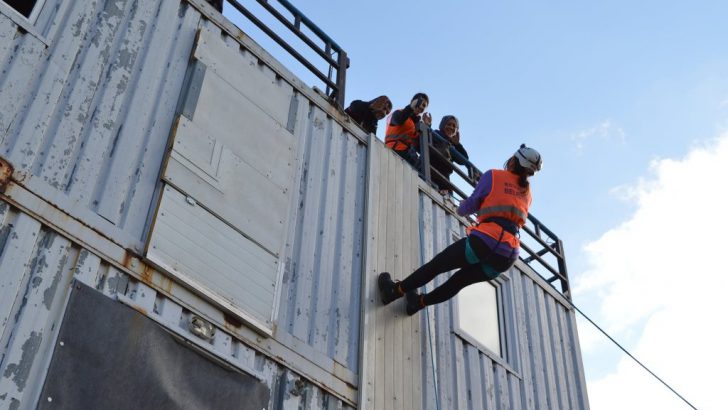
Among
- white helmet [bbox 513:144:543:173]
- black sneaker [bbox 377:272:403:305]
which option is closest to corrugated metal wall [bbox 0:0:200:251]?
black sneaker [bbox 377:272:403:305]

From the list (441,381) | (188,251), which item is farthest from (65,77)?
(441,381)

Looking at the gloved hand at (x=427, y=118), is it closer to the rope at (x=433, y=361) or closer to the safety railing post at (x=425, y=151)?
the safety railing post at (x=425, y=151)

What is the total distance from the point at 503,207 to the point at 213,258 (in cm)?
298

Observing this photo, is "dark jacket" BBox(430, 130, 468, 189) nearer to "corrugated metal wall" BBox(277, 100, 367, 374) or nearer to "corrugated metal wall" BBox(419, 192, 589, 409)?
"corrugated metal wall" BBox(419, 192, 589, 409)

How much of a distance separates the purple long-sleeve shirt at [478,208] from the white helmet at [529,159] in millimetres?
331

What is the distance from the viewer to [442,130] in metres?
12.7

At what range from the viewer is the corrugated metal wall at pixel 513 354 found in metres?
8.79

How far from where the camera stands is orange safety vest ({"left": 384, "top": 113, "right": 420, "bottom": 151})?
11.4m

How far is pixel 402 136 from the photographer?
11.5 metres

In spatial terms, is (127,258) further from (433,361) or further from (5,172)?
(433,361)

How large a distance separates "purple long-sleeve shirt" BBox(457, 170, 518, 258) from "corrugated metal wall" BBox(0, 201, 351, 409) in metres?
2.64

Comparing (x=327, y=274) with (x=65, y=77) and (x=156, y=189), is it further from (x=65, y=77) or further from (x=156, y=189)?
(x=65, y=77)

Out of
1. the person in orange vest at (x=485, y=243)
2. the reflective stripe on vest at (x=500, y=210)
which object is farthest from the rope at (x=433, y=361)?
the reflective stripe on vest at (x=500, y=210)

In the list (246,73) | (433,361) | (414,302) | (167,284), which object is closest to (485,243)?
(414,302)
